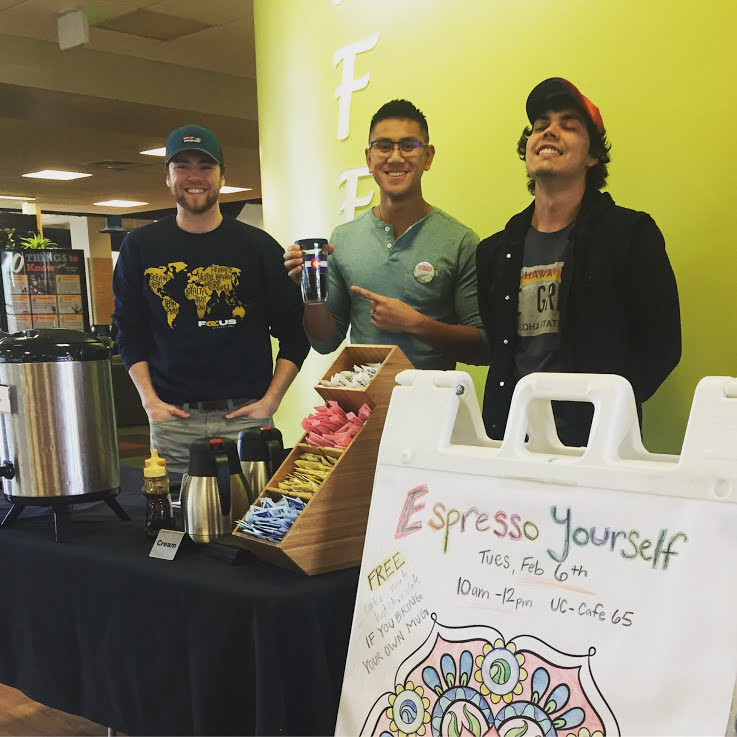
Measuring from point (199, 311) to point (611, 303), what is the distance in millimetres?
1067

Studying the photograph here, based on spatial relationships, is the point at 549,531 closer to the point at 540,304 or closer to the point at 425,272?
the point at 540,304

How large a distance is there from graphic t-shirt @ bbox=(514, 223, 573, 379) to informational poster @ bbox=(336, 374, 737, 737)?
0.87m

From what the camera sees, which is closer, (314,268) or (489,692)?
(489,692)

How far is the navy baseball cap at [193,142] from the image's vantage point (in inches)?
90.3

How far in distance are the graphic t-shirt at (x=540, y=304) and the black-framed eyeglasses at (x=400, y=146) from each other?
1.31 ft

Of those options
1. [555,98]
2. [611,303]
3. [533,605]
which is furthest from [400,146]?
[533,605]

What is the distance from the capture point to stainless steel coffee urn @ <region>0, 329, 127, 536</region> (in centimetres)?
179

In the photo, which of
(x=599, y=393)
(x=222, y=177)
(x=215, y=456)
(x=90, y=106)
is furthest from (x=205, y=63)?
(x=599, y=393)

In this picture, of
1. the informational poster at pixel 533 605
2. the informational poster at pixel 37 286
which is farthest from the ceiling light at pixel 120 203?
the informational poster at pixel 533 605

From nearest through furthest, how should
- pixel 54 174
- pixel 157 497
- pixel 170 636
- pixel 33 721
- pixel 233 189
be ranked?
pixel 170 636 < pixel 157 497 < pixel 33 721 < pixel 54 174 < pixel 233 189

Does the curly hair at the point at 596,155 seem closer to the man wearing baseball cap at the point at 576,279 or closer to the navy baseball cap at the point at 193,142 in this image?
the man wearing baseball cap at the point at 576,279

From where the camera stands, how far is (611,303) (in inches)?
79.8

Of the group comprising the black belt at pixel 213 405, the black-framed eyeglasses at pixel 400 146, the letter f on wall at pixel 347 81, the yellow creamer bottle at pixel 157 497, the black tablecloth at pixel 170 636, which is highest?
the letter f on wall at pixel 347 81

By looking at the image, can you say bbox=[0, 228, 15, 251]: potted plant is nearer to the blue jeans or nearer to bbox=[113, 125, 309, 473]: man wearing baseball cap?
bbox=[113, 125, 309, 473]: man wearing baseball cap
